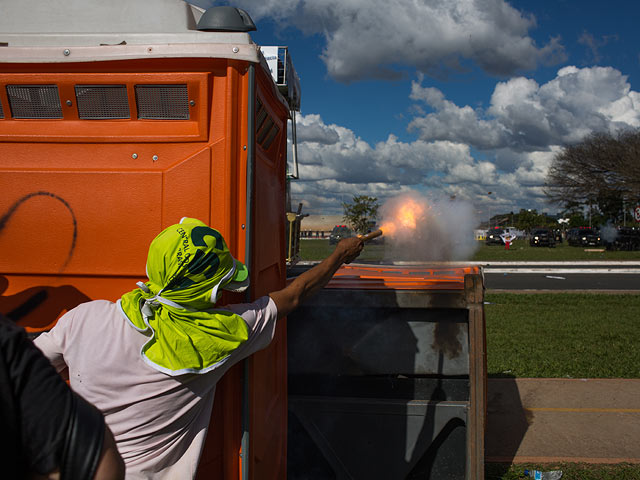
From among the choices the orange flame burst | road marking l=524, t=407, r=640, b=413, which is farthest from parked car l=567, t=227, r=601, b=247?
the orange flame burst

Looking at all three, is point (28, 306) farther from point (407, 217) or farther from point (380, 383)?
point (407, 217)

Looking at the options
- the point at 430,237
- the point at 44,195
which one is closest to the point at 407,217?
the point at 430,237

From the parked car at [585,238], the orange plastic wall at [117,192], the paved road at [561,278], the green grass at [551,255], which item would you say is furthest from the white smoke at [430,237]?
the parked car at [585,238]

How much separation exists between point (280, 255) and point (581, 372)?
206 inches

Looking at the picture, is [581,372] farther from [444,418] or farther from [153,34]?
[153,34]

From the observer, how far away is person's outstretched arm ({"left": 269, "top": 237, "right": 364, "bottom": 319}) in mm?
2385

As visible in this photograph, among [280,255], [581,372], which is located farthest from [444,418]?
[581,372]

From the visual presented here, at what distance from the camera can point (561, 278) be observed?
17.0 metres

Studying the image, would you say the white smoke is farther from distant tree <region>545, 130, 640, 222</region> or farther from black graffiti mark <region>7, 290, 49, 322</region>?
distant tree <region>545, 130, 640, 222</region>

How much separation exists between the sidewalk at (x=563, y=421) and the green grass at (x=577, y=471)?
0.08m

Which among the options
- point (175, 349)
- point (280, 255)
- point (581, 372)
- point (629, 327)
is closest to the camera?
point (175, 349)

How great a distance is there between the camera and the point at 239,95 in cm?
238

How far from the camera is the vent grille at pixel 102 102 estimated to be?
2365 millimetres

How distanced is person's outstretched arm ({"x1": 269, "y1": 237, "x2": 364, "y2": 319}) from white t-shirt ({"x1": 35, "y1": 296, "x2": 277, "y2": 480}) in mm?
378
